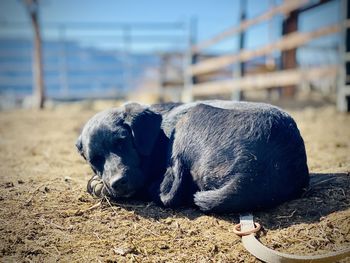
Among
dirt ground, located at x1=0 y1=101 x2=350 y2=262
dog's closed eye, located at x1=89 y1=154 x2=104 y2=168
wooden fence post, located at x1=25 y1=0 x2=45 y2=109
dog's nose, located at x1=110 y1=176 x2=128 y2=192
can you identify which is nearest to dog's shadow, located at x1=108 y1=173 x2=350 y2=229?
dirt ground, located at x1=0 y1=101 x2=350 y2=262

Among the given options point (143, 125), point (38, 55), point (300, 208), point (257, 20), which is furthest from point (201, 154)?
point (38, 55)

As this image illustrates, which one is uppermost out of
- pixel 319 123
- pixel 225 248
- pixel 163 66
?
pixel 163 66

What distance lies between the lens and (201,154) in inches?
109

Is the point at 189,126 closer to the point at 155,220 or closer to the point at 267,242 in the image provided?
the point at 155,220

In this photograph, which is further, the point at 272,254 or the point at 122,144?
the point at 122,144

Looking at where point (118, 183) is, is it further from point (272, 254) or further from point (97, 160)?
point (272, 254)

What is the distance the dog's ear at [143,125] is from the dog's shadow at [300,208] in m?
0.47

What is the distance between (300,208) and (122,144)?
58.1 inches

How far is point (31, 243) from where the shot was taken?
221cm

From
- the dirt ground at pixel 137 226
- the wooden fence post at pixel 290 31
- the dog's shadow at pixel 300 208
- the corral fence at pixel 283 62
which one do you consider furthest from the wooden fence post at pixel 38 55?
the dog's shadow at pixel 300 208

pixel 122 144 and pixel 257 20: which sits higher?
pixel 257 20

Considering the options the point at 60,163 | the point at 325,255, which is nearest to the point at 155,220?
the point at 325,255

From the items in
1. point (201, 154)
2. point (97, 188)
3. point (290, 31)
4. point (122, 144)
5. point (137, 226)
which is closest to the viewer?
point (137, 226)

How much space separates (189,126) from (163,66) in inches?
505
